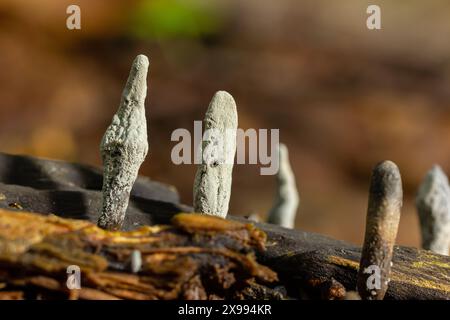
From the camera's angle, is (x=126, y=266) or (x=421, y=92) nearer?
(x=126, y=266)

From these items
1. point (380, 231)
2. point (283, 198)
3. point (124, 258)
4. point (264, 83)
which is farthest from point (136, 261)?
point (264, 83)

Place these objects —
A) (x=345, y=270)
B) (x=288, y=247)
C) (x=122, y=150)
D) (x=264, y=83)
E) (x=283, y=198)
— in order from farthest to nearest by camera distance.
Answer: (x=264, y=83)
(x=283, y=198)
(x=288, y=247)
(x=122, y=150)
(x=345, y=270)

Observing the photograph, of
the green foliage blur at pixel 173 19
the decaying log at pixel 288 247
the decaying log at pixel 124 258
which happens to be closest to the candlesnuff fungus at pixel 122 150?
the decaying log at pixel 288 247

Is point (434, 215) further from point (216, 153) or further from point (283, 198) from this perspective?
point (216, 153)

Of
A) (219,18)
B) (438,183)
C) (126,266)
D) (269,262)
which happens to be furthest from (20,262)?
(219,18)

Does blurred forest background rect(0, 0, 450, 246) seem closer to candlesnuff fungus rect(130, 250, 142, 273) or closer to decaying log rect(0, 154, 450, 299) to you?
decaying log rect(0, 154, 450, 299)

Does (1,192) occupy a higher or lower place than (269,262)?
higher
